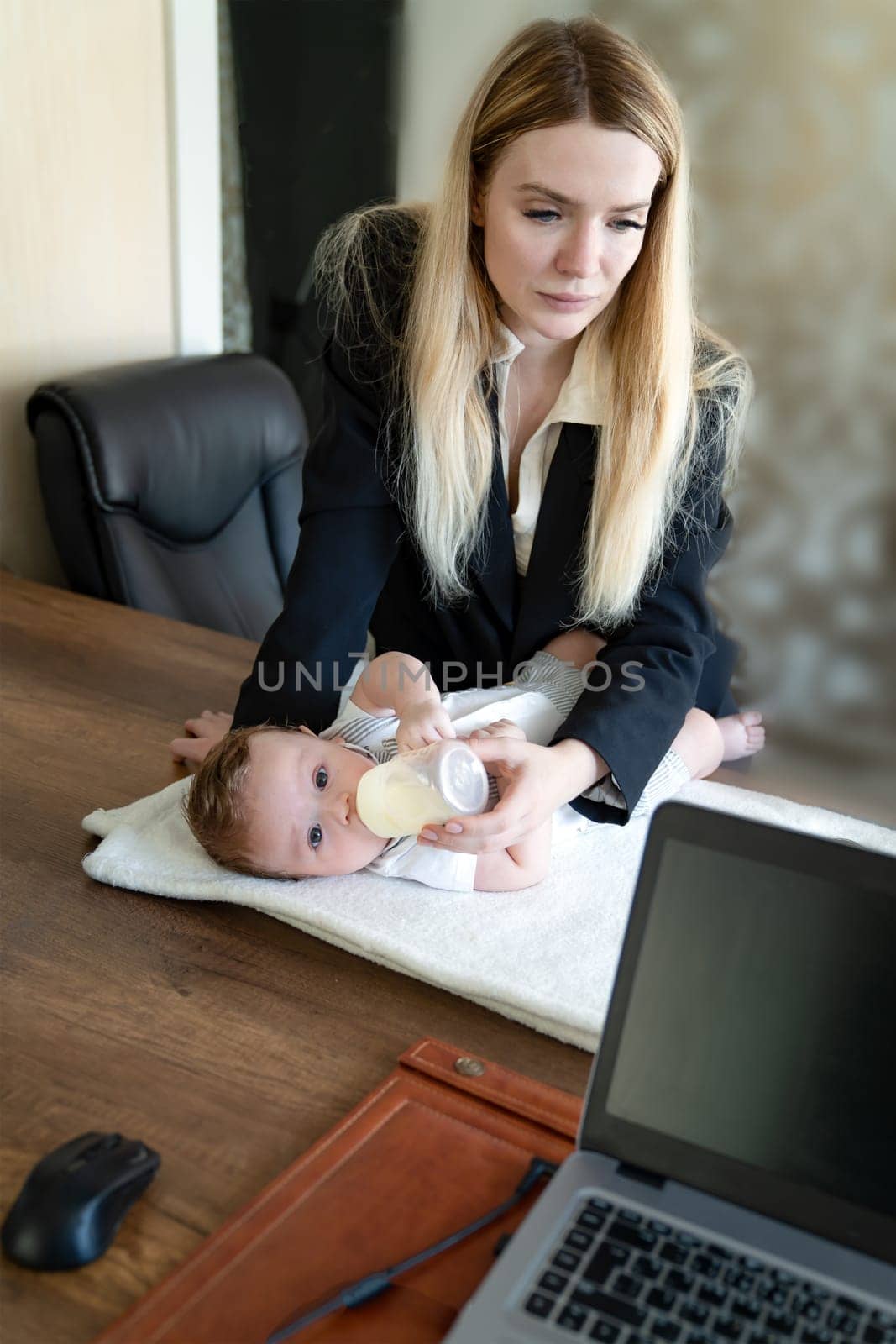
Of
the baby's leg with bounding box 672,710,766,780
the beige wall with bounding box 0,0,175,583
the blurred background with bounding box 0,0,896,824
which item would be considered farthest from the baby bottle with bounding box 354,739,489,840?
the beige wall with bounding box 0,0,175,583

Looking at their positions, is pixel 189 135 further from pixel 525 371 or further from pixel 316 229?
pixel 525 371

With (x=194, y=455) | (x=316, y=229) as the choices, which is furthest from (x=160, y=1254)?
(x=316, y=229)

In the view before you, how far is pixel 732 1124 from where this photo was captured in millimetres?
705

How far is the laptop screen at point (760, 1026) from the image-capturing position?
679 mm

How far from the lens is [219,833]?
3.86ft

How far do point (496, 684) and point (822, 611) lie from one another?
3.37 feet

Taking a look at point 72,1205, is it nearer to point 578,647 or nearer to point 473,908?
point 473,908

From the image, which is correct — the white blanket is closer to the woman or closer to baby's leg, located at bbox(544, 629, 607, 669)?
the woman

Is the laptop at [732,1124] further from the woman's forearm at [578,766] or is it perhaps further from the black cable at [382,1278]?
the woman's forearm at [578,766]

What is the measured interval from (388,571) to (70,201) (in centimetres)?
112

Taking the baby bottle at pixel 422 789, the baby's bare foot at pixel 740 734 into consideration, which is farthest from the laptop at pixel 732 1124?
the baby's bare foot at pixel 740 734

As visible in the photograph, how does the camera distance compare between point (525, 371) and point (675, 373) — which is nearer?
point (675, 373)

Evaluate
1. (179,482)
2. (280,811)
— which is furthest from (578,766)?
(179,482)

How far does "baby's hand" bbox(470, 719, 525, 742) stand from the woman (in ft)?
0.16
